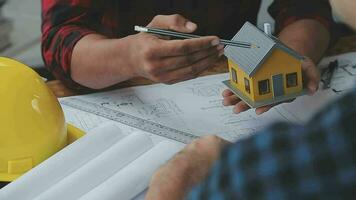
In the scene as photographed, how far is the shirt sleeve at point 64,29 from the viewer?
3.75 feet

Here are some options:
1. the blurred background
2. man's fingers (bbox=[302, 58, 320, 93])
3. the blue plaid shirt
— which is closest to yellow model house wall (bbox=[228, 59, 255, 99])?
man's fingers (bbox=[302, 58, 320, 93])

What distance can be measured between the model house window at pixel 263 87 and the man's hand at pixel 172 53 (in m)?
0.09

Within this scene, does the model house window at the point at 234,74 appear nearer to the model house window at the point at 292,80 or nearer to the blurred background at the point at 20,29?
the model house window at the point at 292,80

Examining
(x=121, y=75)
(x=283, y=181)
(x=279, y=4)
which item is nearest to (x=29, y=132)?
(x=121, y=75)

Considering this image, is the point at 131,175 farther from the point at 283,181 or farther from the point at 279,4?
the point at 279,4

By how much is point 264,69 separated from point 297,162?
570 mm

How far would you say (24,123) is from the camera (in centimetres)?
85

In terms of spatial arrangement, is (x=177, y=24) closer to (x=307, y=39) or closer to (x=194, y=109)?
(x=194, y=109)

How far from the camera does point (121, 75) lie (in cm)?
108

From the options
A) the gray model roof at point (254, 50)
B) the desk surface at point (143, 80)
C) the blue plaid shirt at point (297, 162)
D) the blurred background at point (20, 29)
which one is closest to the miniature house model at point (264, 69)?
the gray model roof at point (254, 50)

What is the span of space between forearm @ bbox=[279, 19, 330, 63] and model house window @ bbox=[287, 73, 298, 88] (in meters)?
0.19

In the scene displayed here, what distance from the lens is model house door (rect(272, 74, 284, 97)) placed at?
0.95 m

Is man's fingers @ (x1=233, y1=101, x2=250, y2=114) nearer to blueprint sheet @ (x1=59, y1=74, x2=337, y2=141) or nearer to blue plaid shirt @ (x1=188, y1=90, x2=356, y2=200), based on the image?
blueprint sheet @ (x1=59, y1=74, x2=337, y2=141)

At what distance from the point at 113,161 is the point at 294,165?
19.1 inches
